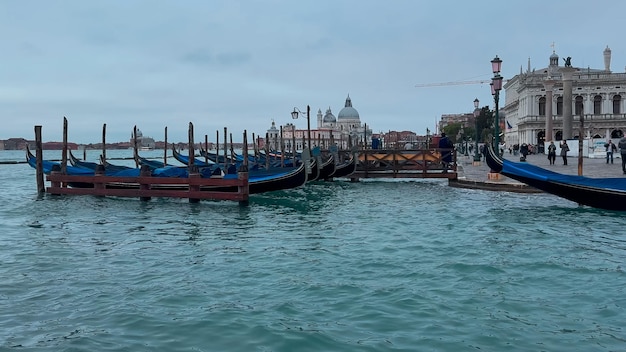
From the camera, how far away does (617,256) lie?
7.01 metres

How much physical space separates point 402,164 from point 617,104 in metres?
33.5

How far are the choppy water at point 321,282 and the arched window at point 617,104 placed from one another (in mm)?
41061

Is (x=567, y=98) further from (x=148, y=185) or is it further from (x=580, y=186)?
(x=148, y=185)

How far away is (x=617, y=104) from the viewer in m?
46.9

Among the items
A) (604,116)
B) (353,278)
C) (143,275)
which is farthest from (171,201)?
(604,116)

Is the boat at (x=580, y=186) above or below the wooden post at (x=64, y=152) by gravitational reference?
below

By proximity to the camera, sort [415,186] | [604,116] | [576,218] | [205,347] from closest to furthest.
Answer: [205,347]
[576,218]
[415,186]
[604,116]

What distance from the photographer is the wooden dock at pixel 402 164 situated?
20.7 m

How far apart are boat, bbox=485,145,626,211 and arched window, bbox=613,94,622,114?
40.6m

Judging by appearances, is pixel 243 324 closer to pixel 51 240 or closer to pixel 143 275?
pixel 143 275

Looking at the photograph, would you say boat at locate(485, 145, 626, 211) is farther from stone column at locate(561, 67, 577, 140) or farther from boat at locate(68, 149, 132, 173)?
stone column at locate(561, 67, 577, 140)

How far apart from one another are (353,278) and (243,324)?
1.70m

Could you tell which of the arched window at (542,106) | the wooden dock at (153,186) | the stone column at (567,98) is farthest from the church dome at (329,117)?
the wooden dock at (153,186)

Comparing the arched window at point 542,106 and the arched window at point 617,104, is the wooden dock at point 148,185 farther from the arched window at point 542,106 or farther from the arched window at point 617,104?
the arched window at point 617,104
